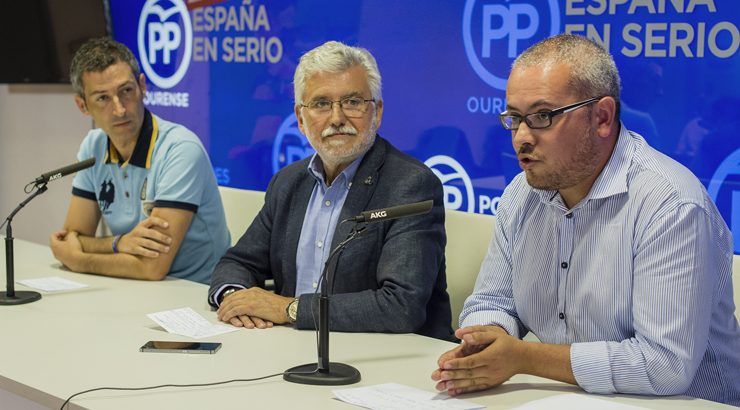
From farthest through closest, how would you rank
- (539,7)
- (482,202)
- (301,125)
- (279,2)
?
(279,2) → (482,202) → (539,7) → (301,125)

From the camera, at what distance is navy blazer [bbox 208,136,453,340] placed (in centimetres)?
255

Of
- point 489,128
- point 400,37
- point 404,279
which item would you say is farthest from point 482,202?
point 404,279

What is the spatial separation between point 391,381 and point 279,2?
3.50 metres

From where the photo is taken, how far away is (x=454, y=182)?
4.56m

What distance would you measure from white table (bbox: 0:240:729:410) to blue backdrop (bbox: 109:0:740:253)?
185cm

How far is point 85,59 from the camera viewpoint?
141 inches

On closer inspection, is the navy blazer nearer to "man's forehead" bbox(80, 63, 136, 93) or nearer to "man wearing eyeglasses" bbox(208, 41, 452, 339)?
"man wearing eyeglasses" bbox(208, 41, 452, 339)

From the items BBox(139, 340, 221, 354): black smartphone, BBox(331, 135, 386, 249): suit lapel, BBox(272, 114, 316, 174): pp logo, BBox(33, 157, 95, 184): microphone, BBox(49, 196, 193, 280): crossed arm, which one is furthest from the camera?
BBox(272, 114, 316, 174): pp logo

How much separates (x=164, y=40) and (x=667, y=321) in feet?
14.9

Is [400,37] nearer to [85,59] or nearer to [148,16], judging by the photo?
[85,59]

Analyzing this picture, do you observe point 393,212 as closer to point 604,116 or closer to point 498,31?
point 604,116

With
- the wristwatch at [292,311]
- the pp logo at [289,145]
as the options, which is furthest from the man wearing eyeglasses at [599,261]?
the pp logo at [289,145]

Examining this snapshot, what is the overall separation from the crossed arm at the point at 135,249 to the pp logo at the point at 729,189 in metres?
2.12

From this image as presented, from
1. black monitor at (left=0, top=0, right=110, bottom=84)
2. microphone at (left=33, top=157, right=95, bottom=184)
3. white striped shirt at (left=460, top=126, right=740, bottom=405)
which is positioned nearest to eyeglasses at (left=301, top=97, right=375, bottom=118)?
white striped shirt at (left=460, top=126, right=740, bottom=405)
